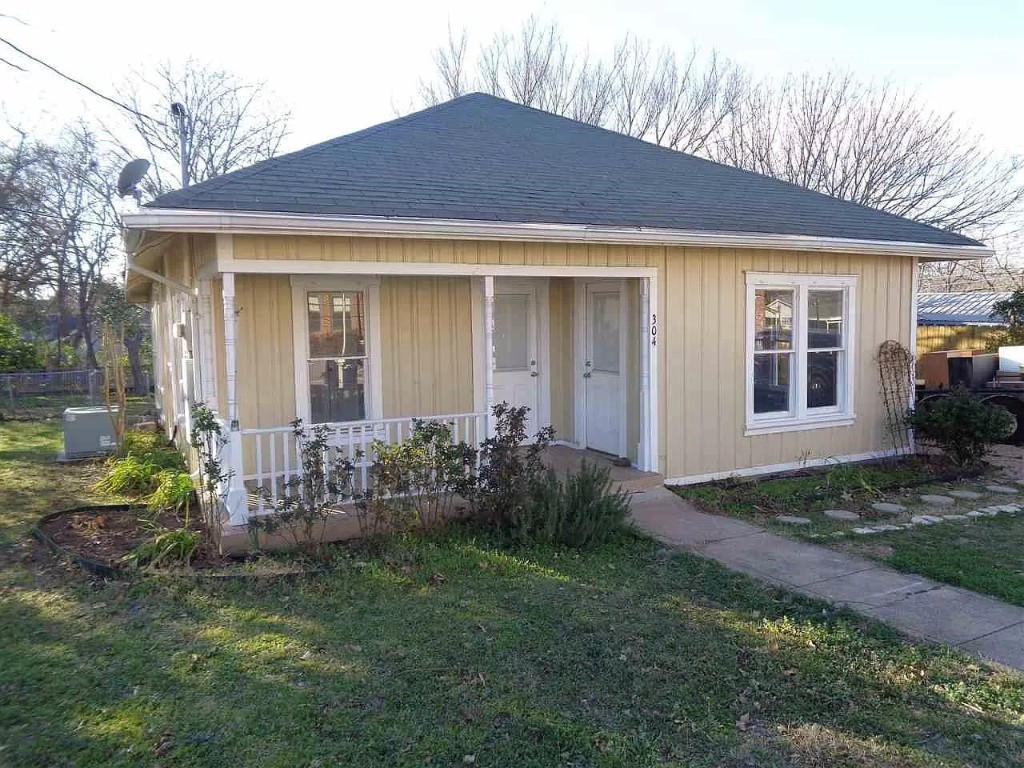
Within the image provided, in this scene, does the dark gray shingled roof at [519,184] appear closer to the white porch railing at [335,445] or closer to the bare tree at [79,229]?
the white porch railing at [335,445]

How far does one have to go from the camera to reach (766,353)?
8531 millimetres

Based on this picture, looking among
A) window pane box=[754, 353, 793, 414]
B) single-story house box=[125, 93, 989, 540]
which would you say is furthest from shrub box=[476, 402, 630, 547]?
window pane box=[754, 353, 793, 414]

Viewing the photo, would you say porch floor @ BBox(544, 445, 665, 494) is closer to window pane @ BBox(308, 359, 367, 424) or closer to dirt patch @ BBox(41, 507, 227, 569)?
window pane @ BBox(308, 359, 367, 424)

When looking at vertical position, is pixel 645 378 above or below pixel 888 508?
above

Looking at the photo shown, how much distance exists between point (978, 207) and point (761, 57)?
25.6ft

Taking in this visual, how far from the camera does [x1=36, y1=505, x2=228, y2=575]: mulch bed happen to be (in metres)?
5.69

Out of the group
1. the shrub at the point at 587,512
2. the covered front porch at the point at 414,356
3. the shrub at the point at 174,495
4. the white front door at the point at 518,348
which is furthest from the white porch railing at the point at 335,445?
the white front door at the point at 518,348

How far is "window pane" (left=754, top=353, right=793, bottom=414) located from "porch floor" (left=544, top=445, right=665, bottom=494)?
1.64 meters

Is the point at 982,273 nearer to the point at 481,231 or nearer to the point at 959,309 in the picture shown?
the point at 959,309

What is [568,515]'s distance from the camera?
609 cm

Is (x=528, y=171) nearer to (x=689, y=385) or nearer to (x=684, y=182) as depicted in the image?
(x=684, y=182)

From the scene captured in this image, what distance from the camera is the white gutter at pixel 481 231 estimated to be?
5492 millimetres

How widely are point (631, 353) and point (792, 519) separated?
2.26m

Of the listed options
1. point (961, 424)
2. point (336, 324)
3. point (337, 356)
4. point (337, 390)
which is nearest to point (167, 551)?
point (337, 390)
